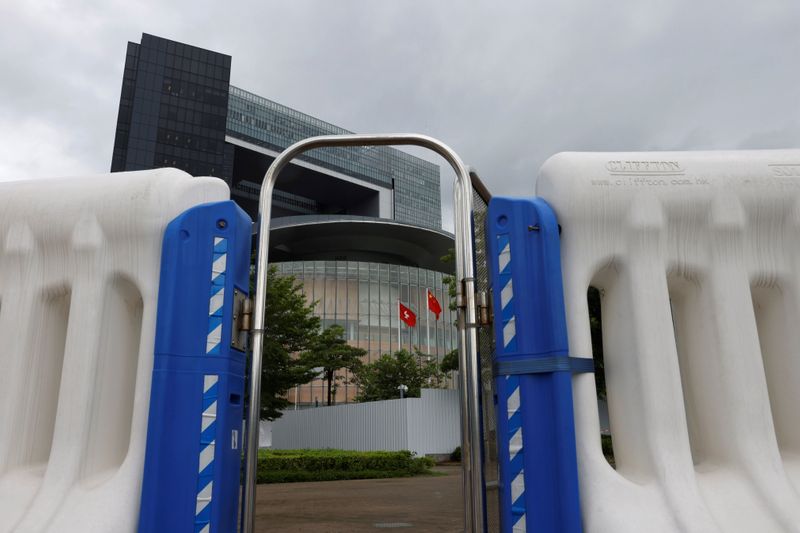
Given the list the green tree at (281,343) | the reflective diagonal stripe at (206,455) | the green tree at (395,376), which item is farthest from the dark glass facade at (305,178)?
the reflective diagonal stripe at (206,455)

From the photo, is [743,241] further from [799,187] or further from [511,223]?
[511,223]

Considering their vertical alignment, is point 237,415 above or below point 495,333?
below

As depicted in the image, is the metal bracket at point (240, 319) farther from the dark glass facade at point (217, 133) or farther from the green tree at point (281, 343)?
the dark glass facade at point (217, 133)

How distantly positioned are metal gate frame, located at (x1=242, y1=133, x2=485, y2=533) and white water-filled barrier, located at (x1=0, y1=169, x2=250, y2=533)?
0.12 meters

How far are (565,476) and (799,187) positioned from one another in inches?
73.7

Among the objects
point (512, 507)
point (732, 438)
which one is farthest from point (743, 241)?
point (512, 507)

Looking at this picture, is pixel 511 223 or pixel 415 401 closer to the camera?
pixel 511 223

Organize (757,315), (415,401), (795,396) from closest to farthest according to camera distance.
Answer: (795,396), (757,315), (415,401)

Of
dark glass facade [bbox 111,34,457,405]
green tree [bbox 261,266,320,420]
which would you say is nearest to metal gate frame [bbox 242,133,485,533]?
green tree [bbox 261,266,320,420]

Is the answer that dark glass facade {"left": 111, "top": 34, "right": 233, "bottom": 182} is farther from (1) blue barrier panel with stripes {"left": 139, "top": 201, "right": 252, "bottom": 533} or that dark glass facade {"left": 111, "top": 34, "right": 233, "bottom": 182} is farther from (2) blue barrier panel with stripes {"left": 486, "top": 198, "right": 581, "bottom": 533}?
(2) blue barrier panel with stripes {"left": 486, "top": 198, "right": 581, "bottom": 533}

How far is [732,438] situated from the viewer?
115 inches

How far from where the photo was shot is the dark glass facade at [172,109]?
62438 mm

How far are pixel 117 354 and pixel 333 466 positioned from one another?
16.1 m

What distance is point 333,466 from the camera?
60.5 ft
